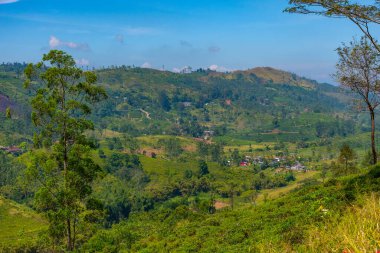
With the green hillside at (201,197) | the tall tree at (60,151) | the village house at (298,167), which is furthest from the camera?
the village house at (298,167)

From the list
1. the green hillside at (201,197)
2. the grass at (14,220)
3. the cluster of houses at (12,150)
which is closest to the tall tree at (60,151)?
the green hillside at (201,197)

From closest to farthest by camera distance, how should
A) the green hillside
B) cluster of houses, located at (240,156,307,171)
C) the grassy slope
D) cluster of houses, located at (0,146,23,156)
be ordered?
the grassy slope
the green hillside
cluster of houses, located at (0,146,23,156)
cluster of houses, located at (240,156,307,171)

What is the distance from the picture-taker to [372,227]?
7852 mm

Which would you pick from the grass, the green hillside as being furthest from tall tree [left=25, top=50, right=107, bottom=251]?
the grass

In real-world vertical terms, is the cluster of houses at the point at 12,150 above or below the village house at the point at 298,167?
above

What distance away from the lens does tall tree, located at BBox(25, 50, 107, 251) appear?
66.4 ft

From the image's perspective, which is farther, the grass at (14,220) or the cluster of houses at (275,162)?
the cluster of houses at (275,162)

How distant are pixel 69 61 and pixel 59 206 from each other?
26.8ft

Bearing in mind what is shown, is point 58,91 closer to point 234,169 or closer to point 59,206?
point 59,206

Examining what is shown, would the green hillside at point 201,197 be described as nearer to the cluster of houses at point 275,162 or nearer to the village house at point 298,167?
the village house at point 298,167

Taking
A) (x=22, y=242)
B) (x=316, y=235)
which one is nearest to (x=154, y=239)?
(x=316, y=235)

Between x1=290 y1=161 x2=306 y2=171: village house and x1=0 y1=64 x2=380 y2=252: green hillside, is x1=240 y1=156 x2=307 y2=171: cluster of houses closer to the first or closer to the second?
x1=290 y1=161 x2=306 y2=171: village house

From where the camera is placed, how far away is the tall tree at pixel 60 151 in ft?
66.4

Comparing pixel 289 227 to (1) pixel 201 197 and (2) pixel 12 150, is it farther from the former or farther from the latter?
(2) pixel 12 150
